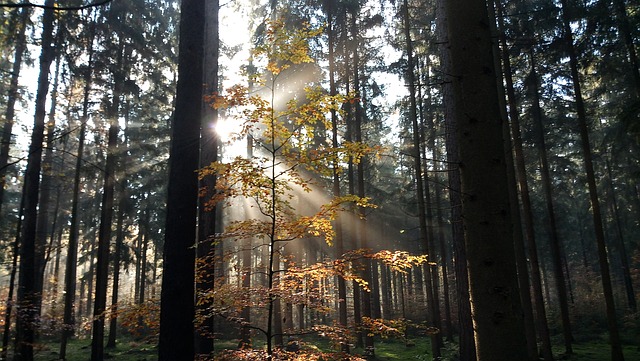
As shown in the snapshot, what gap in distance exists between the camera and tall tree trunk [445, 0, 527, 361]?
2598 millimetres

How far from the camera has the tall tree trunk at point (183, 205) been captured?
5.09 meters

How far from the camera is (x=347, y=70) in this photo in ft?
54.1

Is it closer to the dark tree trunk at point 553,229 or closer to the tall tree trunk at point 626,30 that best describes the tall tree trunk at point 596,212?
the tall tree trunk at point 626,30

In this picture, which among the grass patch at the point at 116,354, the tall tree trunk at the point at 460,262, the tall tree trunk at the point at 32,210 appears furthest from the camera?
the grass patch at the point at 116,354

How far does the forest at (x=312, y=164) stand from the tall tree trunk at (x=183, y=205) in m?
0.03

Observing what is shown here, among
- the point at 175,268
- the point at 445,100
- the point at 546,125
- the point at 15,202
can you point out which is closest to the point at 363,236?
the point at 445,100

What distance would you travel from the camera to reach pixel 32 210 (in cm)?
1134

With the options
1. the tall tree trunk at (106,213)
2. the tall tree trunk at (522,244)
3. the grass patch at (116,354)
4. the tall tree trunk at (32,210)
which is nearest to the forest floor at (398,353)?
the grass patch at (116,354)

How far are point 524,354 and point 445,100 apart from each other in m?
6.39

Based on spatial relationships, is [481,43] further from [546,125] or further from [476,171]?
[546,125]

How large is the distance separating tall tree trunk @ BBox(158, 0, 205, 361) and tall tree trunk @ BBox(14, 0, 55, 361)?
6.76m

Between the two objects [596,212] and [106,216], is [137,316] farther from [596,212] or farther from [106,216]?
[596,212]

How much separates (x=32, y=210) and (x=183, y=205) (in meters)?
8.88

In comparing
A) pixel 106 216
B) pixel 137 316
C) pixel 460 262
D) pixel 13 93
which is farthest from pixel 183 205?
pixel 13 93
